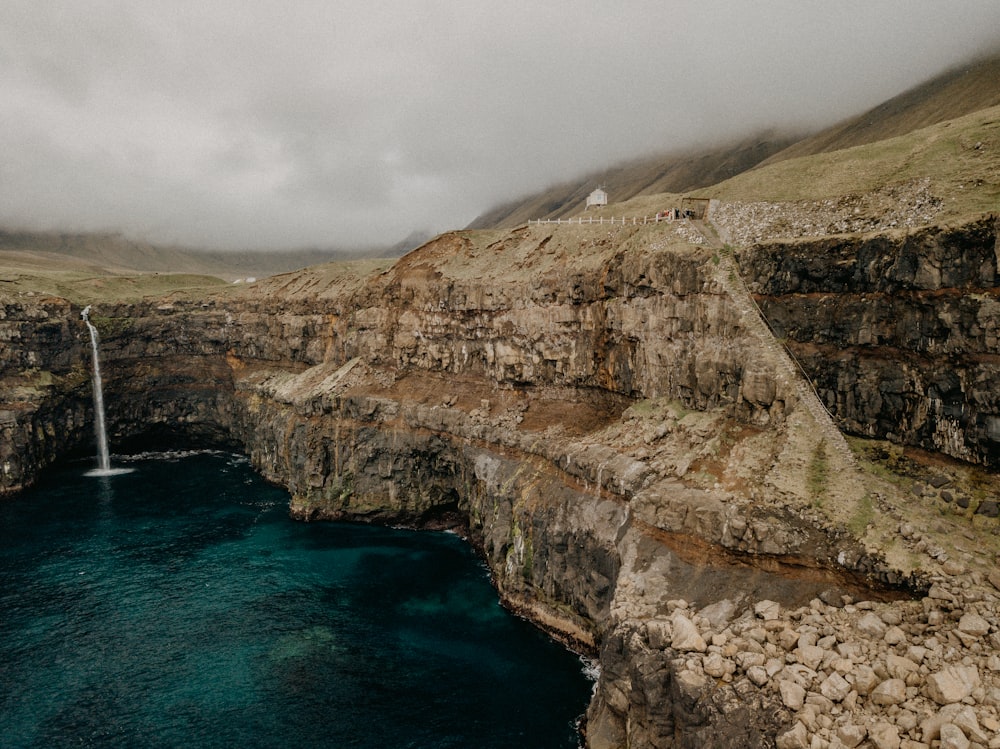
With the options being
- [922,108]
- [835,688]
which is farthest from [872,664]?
[922,108]

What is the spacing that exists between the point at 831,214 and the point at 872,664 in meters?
29.2

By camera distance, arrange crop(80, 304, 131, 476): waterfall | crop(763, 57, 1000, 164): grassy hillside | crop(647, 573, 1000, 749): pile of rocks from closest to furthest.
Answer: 1. crop(647, 573, 1000, 749): pile of rocks
2. crop(763, 57, 1000, 164): grassy hillside
3. crop(80, 304, 131, 476): waterfall

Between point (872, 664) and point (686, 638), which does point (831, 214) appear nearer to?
point (872, 664)

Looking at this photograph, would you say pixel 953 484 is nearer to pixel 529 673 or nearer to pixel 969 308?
pixel 969 308

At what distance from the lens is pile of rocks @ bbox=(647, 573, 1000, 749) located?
21.3 metres

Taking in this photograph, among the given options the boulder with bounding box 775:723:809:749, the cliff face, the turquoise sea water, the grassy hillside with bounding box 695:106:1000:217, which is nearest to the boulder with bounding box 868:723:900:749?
the boulder with bounding box 775:723:809:749

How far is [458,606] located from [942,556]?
1344 inches

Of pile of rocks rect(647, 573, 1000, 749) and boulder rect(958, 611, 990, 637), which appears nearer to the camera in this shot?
pile of rocks rect(647, 573, 1000, 749)

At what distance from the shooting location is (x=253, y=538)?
64000mm

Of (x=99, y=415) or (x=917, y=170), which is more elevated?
(x=917, y=170)

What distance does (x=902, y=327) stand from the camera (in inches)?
1318

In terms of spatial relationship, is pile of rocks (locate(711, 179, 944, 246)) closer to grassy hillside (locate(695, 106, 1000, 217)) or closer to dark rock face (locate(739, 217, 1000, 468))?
grassy hillside (locate(695, 106, 1000, 217))

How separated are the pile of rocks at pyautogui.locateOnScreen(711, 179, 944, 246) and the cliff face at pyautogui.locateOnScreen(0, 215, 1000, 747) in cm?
325

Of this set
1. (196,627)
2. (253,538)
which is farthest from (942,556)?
(253,538)
